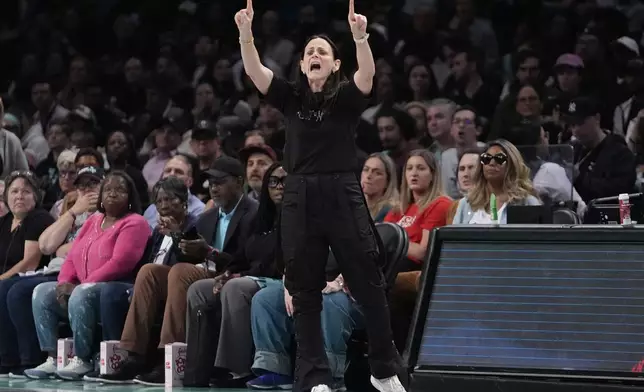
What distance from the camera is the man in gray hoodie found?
10.9 meters

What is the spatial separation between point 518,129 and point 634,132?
0.85 meters

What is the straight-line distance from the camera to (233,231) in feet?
26.9

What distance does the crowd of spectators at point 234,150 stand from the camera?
7.84 metres

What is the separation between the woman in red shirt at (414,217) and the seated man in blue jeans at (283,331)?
0.25 m

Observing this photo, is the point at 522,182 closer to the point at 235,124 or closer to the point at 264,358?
the point at 264,358

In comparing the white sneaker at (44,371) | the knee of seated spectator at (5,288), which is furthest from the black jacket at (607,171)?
the knee of seated spectator at (5,288)

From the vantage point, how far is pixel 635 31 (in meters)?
11.4

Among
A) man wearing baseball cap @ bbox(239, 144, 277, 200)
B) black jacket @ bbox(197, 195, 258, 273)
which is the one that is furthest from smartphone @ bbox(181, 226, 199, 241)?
man wearing baseball cap @ bbox(239, 144, 277, 200)

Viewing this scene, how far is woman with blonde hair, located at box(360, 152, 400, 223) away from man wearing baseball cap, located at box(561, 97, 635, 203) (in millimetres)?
1586

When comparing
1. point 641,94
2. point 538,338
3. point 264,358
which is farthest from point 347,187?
point 641,94

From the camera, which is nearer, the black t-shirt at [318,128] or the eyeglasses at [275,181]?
the black t-shirt at [318,128]

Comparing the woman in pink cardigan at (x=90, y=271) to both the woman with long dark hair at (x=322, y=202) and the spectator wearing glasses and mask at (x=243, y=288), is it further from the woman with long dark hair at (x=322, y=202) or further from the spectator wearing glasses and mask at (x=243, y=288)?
the woman with long dark hair at (x=322, y=202)

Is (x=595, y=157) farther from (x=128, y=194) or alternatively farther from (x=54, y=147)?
(x=54, y=147)

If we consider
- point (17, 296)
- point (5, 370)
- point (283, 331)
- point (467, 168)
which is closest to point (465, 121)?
point (467, 168)
